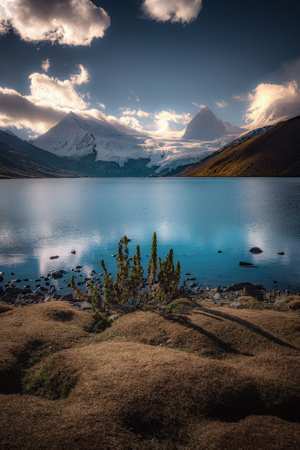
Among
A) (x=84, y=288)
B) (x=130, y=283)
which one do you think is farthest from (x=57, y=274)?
(x=130, y=283)

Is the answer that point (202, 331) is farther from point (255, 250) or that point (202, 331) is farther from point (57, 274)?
point (255, 250)

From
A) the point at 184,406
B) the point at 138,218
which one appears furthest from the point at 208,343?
the point at 138,218

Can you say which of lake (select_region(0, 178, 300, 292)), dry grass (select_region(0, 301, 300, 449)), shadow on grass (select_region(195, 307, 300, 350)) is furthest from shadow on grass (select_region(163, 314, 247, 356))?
lake (select_region(0, 178, 300, 292))

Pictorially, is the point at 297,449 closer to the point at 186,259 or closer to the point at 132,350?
the point at 132,350

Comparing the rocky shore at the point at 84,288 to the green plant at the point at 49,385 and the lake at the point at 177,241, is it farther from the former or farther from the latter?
the green plant at the point at 49,385

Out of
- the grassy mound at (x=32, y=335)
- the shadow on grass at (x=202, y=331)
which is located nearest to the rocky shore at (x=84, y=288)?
the grassy mound at (x=32, y=335)

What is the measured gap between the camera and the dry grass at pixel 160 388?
231 inches

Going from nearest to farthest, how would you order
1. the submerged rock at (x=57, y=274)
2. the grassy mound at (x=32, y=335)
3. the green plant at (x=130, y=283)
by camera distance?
the grassy mound at (x=32, y=335)
the green plant at (x=130, y=283)
the submerged rock at (x=57, y=274)

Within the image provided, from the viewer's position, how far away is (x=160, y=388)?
7.14 metres

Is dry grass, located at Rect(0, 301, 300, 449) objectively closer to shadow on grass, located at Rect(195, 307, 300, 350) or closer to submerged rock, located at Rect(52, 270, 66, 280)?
shadow on grass, located at Rect(195, 307, 300, 350)

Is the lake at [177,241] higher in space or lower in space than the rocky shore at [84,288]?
higher

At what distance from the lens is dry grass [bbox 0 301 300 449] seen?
586 centimetres

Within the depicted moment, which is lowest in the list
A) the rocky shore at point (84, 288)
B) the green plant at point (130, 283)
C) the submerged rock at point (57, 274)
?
the rocky shore at point (84, 288)

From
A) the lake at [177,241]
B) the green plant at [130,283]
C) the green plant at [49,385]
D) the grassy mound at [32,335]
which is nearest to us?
the green plant at [49,385]
